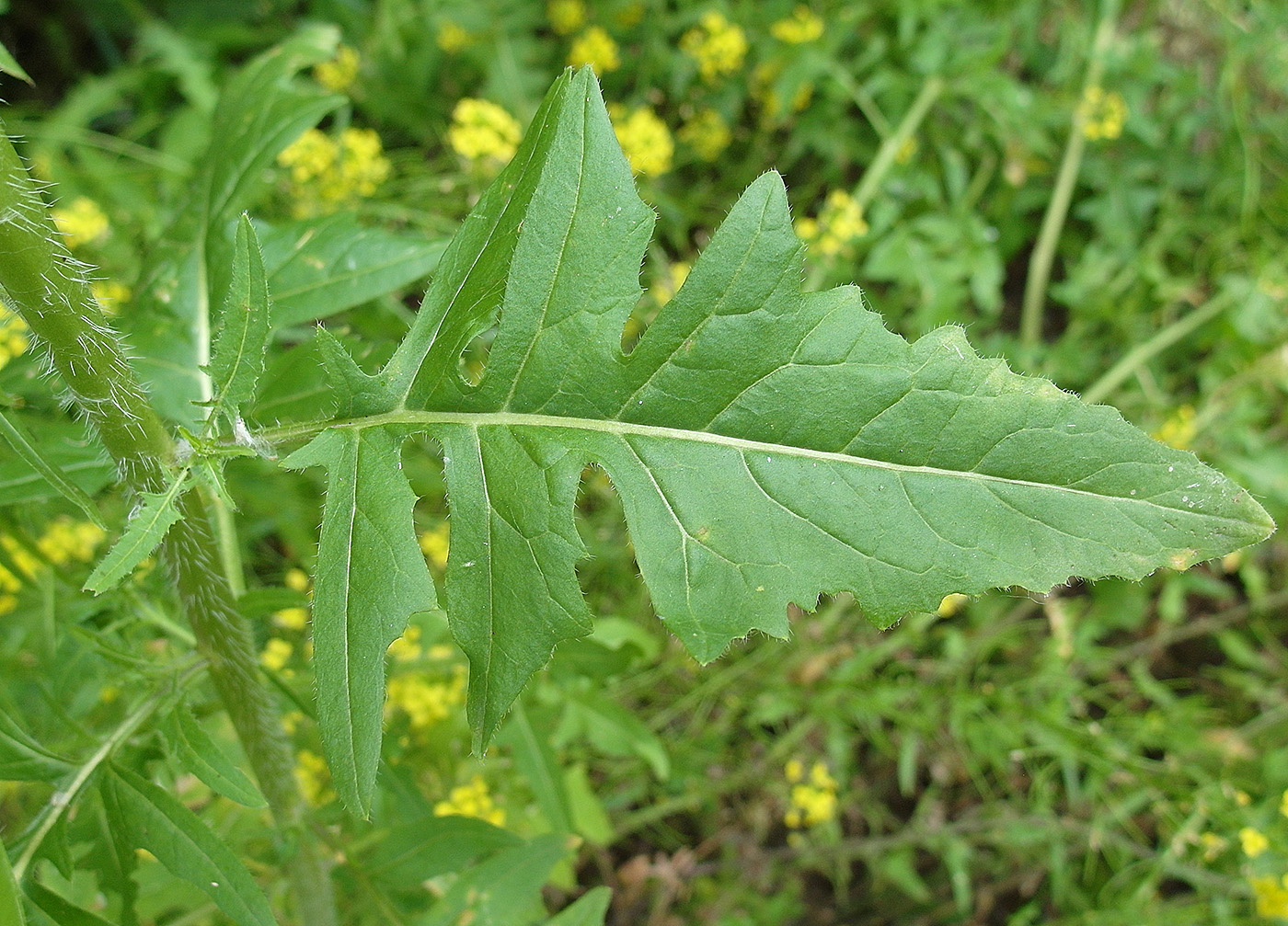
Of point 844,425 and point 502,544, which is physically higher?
point 844,425

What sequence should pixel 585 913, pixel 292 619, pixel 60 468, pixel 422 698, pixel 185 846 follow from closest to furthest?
pixel 185 846, pixel 60 468, pixel 585 913, pixel 422 698, pixel 292 619

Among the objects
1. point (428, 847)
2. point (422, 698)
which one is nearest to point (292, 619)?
point (422, 698)

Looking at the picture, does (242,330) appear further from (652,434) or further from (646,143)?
(646,143)

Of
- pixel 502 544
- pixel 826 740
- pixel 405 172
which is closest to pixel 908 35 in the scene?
pixel 405 172

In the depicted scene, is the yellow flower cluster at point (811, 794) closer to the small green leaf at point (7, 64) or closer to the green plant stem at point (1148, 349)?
the green plant stem at point (1148, 349)

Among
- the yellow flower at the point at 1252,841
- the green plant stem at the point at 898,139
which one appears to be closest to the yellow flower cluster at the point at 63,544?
the green plant stem at the point at 898,139

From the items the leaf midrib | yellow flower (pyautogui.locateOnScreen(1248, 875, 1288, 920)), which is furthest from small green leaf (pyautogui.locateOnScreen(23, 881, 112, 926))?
yellow flower (pyautogui.locateOnScreen(1248, 875, 1288, 920))

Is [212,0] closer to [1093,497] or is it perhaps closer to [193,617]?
[193,617]
